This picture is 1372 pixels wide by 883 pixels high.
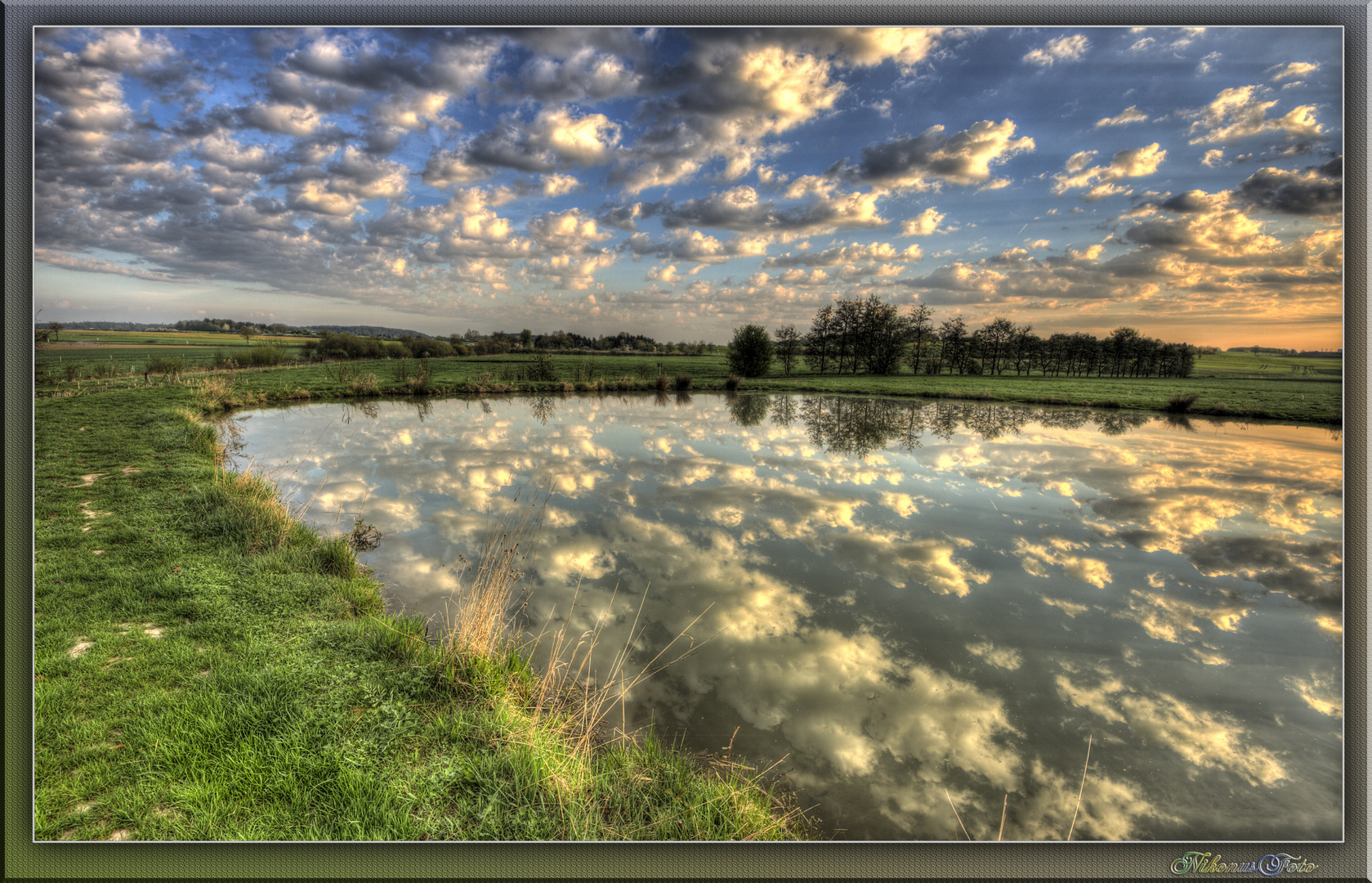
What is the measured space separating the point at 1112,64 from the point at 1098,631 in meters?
5.24

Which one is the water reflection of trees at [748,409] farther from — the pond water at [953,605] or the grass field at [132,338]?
the grass field at [132,338]

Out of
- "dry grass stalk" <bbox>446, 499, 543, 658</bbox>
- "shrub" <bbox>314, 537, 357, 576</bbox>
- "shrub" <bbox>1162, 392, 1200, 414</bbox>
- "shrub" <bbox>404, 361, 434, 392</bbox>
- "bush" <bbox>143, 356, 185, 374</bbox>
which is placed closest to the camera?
"dry grass stalk" <bbox>446, 499, 543, 658</bbox>

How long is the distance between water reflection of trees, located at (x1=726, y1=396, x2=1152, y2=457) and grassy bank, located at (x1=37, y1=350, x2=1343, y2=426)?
1.89 metres

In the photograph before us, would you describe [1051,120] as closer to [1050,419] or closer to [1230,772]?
[1230,772]

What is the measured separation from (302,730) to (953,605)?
6117mm

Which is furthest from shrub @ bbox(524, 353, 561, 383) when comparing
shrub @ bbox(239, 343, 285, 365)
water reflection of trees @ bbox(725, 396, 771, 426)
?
shrub @ bbox(239, 343, 285, 365)

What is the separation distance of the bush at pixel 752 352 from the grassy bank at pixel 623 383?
3.19 ft

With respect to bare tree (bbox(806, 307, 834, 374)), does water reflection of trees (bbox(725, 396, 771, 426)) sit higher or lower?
lower

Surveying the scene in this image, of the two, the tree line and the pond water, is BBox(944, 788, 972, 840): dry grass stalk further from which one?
the tree line

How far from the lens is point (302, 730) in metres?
2.87

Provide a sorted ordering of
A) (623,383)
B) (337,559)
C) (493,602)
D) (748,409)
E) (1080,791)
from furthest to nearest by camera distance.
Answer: (623,383), (748,409), (337,559), (493,602), (1080,791)

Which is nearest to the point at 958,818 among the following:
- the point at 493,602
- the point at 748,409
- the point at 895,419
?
the point at 493,602

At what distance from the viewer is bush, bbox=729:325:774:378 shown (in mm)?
33312

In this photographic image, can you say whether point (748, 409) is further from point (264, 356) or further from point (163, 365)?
point (264, 356)
